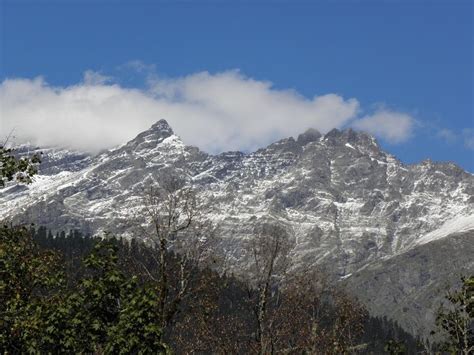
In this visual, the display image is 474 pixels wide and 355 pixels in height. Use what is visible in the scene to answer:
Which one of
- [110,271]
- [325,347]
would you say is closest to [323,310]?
[325,347]

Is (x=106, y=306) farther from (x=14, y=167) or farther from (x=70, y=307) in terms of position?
(x=14, y=167)

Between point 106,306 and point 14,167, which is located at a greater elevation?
point 14,167

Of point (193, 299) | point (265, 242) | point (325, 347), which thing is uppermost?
point (265, 242)

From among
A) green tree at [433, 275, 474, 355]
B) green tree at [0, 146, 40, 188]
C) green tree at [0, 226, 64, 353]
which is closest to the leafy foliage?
green tree at [0, 226, 64, 353]

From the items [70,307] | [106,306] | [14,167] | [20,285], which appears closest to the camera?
[14,167]

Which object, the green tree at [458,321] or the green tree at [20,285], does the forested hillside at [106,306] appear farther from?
the green tree at [458,321]

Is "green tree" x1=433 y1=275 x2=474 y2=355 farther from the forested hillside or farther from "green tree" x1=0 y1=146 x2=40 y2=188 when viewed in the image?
"green tree" x1=0 y1=146 x2=40 y2=188

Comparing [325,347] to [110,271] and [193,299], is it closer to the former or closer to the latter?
[193,299]

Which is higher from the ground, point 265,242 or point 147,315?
point 265,242

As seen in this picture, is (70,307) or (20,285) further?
(70,307)

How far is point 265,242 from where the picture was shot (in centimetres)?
5062

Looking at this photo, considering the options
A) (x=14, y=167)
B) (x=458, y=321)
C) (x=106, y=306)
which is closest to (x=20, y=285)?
(x=106, y=306)

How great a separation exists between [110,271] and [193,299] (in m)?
7.32

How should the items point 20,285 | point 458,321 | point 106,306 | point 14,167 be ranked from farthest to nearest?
point 458,321, point 106,306, point 20,285, point 14,167
